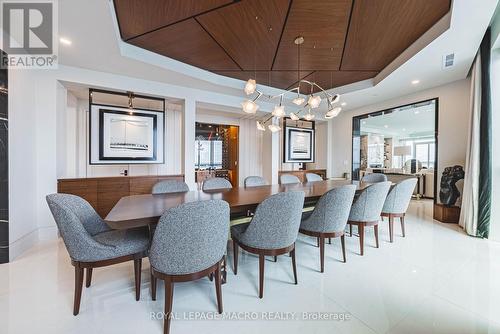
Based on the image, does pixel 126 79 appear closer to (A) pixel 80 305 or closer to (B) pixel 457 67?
(A) pixel 80 305

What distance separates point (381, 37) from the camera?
8.92ft

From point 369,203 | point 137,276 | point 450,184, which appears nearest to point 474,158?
point 450,184

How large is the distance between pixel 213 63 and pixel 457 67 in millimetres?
3872

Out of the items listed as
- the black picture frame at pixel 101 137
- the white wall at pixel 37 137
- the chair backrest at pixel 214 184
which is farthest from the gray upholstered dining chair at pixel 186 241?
the black picture frame at pixel 101 137

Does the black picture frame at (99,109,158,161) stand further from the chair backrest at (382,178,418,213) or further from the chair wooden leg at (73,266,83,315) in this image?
the chair backrest at (382,178,418,213)

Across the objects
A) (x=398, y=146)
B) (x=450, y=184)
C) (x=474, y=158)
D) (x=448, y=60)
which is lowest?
(x=450, y=184)

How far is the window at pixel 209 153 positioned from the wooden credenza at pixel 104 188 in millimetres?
3838

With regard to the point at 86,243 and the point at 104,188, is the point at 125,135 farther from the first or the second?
the point at 86,243

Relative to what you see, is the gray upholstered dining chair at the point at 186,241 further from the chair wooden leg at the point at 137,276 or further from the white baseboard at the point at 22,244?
the white baseboard at the point at 22,244

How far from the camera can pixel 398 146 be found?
9953 mm

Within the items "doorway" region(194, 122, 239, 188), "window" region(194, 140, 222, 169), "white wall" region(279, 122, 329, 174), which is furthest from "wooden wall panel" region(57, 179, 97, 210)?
"white wall" region(279, 122, 329, 174)

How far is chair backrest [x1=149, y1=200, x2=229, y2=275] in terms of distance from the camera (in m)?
1.30

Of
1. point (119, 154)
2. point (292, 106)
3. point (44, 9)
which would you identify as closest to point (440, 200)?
point (292, 106)

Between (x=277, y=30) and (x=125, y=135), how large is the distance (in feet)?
9.74
